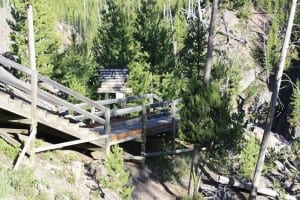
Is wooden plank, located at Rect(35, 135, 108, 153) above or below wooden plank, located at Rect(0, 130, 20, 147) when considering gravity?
below

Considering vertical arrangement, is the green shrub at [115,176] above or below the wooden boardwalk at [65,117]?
below

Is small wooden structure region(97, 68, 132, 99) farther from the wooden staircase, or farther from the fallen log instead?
the wooden staircase

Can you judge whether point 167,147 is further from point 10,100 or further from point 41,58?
point 41,58

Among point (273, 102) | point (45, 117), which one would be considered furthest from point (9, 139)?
point (273, 102)

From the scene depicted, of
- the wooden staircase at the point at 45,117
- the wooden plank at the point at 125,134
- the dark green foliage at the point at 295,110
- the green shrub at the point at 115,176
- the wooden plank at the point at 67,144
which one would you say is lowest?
the dark green foliage at the point at 295,110

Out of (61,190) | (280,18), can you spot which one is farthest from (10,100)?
(280,18)

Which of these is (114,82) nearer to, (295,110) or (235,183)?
(235,183)

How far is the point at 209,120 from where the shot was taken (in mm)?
12289

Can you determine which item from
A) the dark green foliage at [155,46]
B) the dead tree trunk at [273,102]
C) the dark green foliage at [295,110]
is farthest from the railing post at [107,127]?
the dark green foliage at [295,110]

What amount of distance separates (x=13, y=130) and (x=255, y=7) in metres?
83.9

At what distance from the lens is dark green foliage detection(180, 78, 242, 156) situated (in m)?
12.3

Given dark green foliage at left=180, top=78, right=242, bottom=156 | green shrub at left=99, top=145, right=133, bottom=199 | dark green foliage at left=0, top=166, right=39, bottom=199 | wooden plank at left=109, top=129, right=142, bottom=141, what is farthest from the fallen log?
dark green foliage at left=0, top=166, right=39, bottom=199

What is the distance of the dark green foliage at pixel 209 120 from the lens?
12258 mm

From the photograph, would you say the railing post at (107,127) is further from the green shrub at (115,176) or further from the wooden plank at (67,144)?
the green shrub at (115,176)
